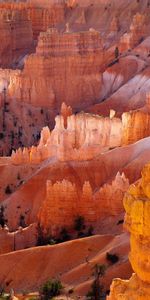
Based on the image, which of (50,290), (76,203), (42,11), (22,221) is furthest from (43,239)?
(42,11)

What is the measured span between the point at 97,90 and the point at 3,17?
13722mm

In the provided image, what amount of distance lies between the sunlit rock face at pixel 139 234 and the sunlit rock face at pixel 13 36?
57.8 meters

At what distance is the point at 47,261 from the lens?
28.2 m

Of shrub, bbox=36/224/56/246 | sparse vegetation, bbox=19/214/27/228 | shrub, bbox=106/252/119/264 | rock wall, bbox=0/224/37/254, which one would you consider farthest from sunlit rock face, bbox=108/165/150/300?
sparse vegetation, bbox=19/214/27/228

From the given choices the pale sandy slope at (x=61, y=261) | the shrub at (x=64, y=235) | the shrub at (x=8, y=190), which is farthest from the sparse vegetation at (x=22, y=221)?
the pale sandy slope at (x=61, y=261)

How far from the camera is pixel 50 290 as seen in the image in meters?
23.6

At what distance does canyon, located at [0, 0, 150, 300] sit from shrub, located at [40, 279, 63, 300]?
316 mm

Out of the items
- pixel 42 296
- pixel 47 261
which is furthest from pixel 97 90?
pixel 42 296

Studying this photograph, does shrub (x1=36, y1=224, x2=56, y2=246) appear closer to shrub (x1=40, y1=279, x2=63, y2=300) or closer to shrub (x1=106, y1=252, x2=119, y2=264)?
shrub (x1=106, y1=252, x2=119, y2=264)

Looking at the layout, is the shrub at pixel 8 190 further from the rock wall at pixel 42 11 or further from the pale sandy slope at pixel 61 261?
the rock wall at pixel 42 11

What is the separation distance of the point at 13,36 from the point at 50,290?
50.0 meters

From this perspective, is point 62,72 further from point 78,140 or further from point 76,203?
point 76,203

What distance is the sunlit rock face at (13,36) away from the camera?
2800 inches

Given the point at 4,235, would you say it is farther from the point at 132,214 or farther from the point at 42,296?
the point at 132,214
